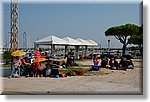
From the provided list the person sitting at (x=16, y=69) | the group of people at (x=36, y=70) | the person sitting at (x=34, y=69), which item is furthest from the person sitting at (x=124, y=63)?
the person sitting at (x=16, y=69)

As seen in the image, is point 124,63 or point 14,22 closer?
point 14,22

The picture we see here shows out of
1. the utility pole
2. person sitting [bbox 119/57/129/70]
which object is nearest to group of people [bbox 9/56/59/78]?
the utility pole

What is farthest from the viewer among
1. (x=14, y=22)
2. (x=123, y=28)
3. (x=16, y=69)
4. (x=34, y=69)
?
(x=123, y=28)

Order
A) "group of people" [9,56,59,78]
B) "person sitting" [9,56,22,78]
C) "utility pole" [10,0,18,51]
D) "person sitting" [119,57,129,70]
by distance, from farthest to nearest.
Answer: "person sitting" [119,57,129,70] < "group of people" [9,56,59,78] < "person sitting" [9,56,22,78] < "utility pole" [10,0,18,51]

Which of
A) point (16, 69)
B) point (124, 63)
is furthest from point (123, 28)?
point (16, 69)

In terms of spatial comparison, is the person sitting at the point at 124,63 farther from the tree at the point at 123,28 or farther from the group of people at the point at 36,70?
the group of people at the point at 36,70

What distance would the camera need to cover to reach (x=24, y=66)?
1041cm

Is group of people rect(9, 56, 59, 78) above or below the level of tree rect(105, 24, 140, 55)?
below

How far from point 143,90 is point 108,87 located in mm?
1334

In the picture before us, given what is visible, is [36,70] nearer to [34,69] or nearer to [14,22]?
[34,69]

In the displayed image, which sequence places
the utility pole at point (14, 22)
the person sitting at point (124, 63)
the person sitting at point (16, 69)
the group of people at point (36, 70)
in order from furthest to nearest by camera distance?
the person sitting at point (124, 63)
the group of people at point (36, 70)
the person sitting at point (16, 69)
the utility pole at point (14, 22)

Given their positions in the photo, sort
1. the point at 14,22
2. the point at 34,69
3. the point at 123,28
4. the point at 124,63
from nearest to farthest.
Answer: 1. the point at 34,69
2. the point at 14,22
3. the point at 123,28
4. the point at 124,63

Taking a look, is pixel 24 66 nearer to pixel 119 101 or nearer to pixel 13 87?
pixel 13 87

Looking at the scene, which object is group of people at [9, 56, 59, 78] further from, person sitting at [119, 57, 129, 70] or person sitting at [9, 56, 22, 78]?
person sitting at [119, 57, 129, 70]
